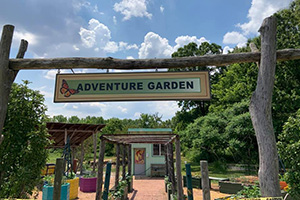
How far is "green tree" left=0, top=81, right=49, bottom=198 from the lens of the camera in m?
3.42

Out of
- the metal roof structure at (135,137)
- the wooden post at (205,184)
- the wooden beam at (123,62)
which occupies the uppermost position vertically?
the wooden beam at (123,62)

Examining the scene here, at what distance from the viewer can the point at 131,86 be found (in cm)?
370

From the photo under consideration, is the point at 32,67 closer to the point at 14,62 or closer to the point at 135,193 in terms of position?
the point at 14,62

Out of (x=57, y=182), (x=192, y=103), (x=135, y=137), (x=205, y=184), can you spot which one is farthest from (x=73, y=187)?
(x=192, y=103)

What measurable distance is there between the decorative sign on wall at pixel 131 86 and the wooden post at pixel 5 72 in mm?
767

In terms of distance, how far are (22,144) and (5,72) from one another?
1291 mm

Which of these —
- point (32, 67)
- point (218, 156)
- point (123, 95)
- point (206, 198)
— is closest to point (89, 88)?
point (123, 95)

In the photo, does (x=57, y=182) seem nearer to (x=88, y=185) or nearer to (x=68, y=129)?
(x=88, y=185)

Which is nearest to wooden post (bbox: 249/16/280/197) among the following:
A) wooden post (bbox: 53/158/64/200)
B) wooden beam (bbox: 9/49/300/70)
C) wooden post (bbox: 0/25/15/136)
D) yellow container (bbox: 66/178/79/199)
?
wooden beam (bbox: 9/49/300/70)

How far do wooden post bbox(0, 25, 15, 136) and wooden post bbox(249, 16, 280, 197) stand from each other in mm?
4089

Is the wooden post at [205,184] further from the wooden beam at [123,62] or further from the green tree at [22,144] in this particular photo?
the green tree at [22,144]

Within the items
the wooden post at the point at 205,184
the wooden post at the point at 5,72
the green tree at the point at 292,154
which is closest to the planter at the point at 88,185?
the wooden post at the point at 5,72

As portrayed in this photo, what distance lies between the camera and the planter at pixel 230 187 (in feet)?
30.2

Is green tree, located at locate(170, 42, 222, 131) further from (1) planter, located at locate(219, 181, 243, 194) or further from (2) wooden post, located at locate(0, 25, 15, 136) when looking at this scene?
(2) wooden post, located at locate(0, 25, 15, 136)
